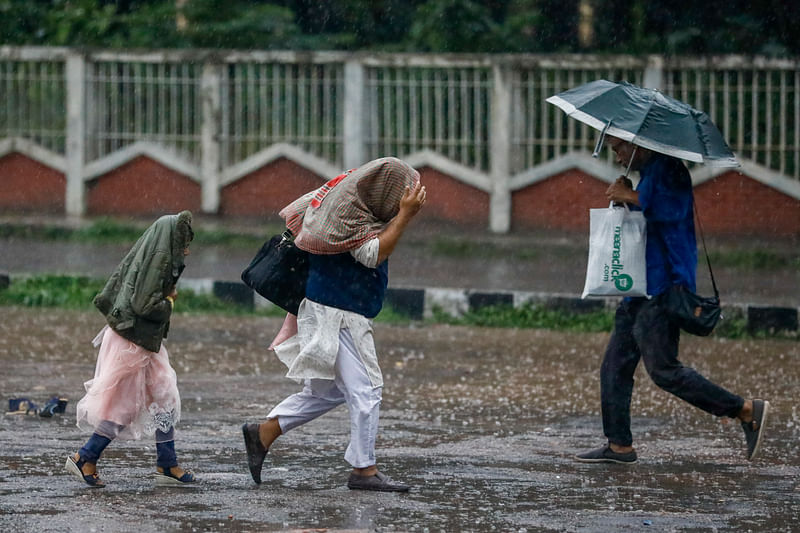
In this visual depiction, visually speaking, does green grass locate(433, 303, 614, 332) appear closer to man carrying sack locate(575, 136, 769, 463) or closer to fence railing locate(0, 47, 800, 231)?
fence railing locate(0, 47, 800, 231)

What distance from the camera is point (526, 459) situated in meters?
6.58

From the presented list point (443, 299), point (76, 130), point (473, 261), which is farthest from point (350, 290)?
point (76, 130)

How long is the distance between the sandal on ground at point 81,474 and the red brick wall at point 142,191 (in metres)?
11.6

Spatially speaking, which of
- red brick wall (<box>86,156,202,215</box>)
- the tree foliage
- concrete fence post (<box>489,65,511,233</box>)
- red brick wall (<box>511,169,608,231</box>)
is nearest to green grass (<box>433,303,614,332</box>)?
red brick wall (<box>511,169,608,231</box>)

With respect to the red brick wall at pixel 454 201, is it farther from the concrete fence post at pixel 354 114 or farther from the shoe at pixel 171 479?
the shoe at pixel 171 479

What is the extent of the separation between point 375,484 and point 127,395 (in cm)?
111

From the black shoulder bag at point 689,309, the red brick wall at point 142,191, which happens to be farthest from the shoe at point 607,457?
the red brick wall at point 142,191

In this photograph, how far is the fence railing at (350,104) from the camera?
15.7m

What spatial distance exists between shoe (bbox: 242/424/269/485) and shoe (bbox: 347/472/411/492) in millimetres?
385

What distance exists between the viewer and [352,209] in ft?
18.9

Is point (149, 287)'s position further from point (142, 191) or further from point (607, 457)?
point (142, 191)

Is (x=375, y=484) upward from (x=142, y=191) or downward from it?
downward

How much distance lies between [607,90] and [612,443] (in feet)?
5.39

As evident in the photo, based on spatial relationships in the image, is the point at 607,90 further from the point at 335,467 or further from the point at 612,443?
the point at 335,467
